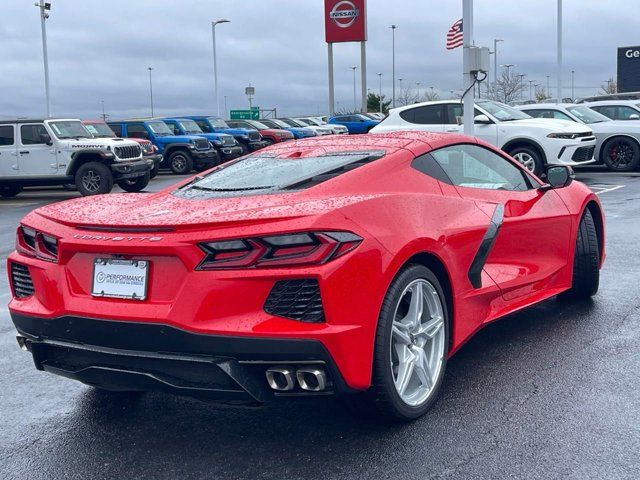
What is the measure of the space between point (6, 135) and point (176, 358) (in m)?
17.7

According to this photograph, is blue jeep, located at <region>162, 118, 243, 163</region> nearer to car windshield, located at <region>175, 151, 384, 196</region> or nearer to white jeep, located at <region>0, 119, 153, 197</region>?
white jeep, located at <region>0, 119, 153, 197</region>

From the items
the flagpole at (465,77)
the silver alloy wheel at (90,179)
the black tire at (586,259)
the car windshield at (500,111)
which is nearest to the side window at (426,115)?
the car windshield at (500,111)

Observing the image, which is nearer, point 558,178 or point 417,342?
point 417,342

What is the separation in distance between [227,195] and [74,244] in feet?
2.64

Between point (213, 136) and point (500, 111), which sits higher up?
point (500, 111)

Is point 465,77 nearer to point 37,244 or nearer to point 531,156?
point 531,156

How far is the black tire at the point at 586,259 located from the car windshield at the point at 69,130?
50.5 feet

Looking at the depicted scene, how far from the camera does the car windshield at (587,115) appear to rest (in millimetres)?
19984

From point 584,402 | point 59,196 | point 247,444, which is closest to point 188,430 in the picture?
point 247,444

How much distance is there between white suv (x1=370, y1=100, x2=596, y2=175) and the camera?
55.2 feet

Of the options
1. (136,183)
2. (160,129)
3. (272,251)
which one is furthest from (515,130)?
(272,251)

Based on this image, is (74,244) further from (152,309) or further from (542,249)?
(542,249)

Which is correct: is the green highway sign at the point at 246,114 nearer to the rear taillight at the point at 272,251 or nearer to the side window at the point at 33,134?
the side window at the point at 33,134

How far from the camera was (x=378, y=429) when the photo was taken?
391cm
